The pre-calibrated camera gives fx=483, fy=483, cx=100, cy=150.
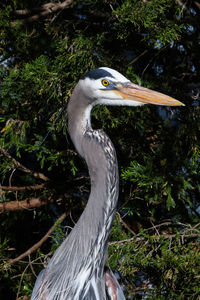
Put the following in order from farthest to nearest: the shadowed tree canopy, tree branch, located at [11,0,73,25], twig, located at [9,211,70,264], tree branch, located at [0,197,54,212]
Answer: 1. tree branch, located at [0,197,54,212]
2. twig, located at [9,211,70,264]
3. tree branch, located at [11,0,73,25]
4. the shadowed tree canopy

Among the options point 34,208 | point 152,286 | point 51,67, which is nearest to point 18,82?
point 51,67

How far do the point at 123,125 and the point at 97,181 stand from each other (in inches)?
38.1

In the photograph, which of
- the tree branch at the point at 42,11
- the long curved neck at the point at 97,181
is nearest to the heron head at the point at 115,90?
the long curved neck at the point at 97,181

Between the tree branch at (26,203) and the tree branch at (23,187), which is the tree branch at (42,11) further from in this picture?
the tree branch at (26,203)

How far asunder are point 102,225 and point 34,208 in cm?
124

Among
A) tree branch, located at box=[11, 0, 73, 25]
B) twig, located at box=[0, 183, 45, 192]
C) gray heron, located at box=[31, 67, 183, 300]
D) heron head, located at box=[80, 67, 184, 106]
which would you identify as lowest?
twig, located at box=[0, 183, 45, 192]

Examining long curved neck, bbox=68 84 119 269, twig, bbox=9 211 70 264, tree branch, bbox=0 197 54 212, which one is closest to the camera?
long curved neck, bbox=68 84 119 269

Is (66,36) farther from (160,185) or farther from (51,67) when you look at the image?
(160,185)

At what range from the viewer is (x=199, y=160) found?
2693 mm

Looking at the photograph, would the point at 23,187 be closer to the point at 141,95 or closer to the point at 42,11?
the point at 42,11

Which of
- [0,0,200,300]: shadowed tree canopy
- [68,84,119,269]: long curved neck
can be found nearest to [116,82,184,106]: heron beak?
[68,84,119,269]: long curved neck

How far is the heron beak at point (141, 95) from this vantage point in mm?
1888

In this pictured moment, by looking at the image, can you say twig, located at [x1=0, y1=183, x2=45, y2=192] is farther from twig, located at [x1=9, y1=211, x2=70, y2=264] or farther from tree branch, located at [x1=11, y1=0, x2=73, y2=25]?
tree branch, located at [x1=11, y1=0, x2=73, y2=25]

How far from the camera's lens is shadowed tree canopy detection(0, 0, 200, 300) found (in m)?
2.42
